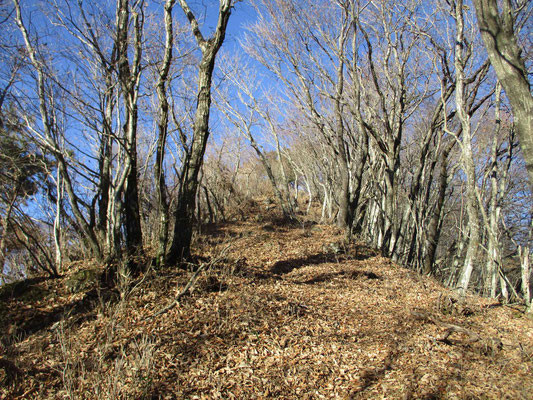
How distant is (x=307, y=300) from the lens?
186 inches

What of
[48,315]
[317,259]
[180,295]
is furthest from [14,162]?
[317,259]

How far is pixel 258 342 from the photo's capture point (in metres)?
3.58

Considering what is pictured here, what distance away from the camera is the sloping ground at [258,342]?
2.87m

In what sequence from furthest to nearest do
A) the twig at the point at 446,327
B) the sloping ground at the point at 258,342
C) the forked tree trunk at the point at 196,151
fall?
the forked tree trunk at the point at 196,151, the twig at the point at 446,327, the sloping ground at the point at 258,342

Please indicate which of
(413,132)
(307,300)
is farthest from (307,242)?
(413,132)

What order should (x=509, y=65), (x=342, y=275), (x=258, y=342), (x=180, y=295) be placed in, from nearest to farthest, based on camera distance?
(x=509, y=65)
(x=258, y=342)
(x=180, y=295)
(x=342, y=275)

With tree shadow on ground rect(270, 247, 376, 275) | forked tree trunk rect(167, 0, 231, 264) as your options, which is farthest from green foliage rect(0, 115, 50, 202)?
tree shadow on ground rect(270, 247, 376, 275)

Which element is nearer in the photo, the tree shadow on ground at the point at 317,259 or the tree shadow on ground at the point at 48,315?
the tree shadow on ground at the point at 48,315

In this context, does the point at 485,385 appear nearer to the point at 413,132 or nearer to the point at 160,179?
the point at 160,179

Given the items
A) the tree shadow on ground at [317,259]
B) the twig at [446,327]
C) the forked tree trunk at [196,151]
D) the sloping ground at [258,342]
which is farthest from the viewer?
the tree shadow on ground at [317,259]

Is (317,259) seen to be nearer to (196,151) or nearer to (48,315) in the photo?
(196,151)

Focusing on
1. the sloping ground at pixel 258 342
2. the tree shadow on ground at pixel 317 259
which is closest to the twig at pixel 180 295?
the sloping ground at pixel 258 342

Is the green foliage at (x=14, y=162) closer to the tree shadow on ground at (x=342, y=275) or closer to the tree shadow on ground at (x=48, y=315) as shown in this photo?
the tree shadow on ground at (x=48, y=315)

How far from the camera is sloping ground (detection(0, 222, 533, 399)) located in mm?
2869
